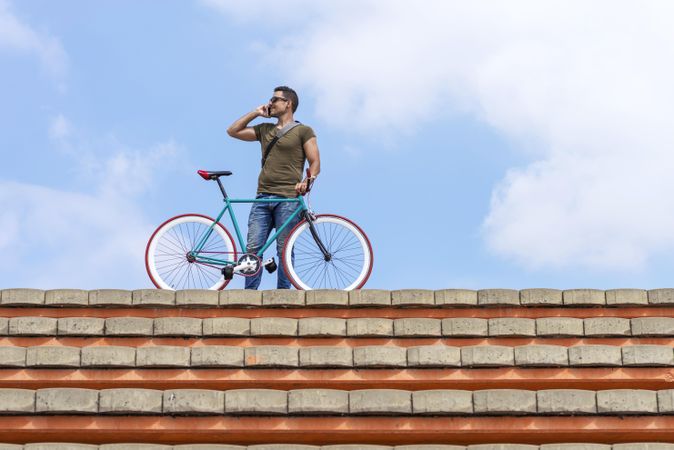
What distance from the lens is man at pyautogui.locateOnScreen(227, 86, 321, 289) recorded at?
36.8 feet

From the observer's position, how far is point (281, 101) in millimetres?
11586

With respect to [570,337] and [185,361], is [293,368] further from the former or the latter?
[570,337]

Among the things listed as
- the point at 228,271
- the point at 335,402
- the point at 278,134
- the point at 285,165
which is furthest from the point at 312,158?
the point at 335,402

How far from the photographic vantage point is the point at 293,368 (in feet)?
30.8

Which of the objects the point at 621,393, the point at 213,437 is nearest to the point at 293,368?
the point at 213,437

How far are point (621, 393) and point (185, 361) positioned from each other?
141 inches

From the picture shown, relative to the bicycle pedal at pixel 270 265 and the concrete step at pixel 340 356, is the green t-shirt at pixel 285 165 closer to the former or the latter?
the bicycle pedal at pixel 270 265

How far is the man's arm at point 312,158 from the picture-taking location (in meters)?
11.4

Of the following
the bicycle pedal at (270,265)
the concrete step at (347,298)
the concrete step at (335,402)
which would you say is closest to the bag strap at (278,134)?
the bicycle pedal at (270,265)

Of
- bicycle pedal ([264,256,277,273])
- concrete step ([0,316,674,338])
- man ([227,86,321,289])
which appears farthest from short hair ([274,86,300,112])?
concrete step ([0,316,674,338])

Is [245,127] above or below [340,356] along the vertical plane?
above

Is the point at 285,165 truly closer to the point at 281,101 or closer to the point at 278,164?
the point at 278,164

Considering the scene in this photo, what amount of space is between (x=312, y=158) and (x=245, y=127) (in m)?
0.81

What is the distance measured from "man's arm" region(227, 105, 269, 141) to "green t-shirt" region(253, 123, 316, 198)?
260 millimetres
